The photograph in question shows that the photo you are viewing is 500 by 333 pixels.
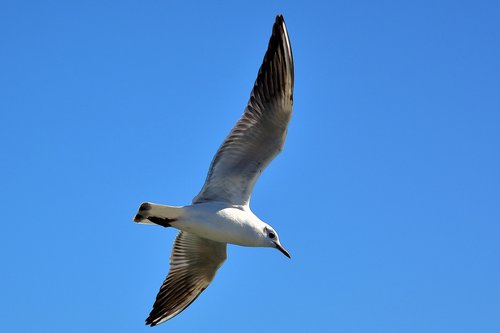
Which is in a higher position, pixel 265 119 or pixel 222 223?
pixel 265 119

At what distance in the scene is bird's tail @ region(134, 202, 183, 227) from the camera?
13.3m

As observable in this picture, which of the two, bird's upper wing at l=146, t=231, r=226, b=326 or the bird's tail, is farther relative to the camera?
bird's upper wing at l=146, t=231, r=226, b=326

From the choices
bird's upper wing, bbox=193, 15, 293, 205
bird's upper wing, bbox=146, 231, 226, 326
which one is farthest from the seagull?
bird's upper wing, bbox=146, 231, 226, 326

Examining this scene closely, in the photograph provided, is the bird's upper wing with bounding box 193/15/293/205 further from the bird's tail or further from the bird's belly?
the bird's tail

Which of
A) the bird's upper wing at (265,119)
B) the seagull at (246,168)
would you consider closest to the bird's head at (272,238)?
the seagull at (246,168)

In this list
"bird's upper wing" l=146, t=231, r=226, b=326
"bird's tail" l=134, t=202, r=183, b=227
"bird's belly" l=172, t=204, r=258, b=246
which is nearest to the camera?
"bird's tail" l=134, t=202, r=183, b=227

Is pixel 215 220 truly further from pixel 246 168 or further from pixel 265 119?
pixel 265 119

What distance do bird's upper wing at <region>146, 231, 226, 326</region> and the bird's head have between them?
1365mm

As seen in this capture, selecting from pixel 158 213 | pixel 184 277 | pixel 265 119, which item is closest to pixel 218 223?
pixel 158 213

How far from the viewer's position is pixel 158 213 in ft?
43.9

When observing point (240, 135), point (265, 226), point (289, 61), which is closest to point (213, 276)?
point (265, 226)

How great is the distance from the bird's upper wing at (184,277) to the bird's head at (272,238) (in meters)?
1.36

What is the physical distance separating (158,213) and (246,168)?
59.9 inches

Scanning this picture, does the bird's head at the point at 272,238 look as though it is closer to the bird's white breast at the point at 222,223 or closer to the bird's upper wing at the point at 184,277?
the bird's white breast at the point at 222,223
